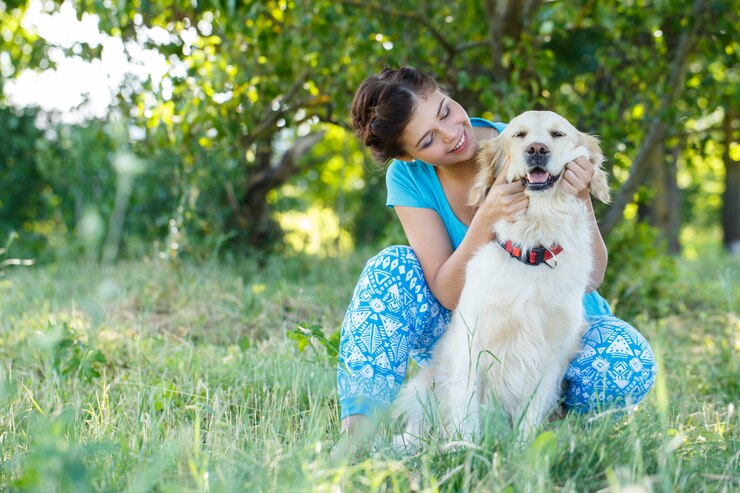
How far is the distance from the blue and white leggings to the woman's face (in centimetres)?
33

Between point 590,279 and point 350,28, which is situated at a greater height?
point 350,28

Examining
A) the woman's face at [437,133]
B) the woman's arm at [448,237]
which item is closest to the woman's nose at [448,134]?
the woman's face at [437,133]

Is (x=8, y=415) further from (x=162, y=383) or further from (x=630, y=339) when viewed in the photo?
(x=630, y=339)

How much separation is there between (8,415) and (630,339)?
1858mm

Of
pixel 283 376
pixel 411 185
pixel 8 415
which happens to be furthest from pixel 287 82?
pixel 8 415

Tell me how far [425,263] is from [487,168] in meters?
0.36

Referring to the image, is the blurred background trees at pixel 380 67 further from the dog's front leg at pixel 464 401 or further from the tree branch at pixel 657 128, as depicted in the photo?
the dog's front leg at pixel 464 401

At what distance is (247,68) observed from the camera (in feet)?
13.2

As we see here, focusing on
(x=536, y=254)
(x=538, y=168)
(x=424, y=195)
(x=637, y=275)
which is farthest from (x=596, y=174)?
(x=637, y=275)

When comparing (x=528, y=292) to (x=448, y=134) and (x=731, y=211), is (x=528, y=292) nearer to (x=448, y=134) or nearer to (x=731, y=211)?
(x=448, y=134)

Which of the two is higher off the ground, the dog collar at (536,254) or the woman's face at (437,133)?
the woman's face at (437,133)

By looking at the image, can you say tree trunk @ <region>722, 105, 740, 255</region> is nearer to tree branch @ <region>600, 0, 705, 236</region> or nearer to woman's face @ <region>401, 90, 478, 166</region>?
tree branch @ <region>600, 0, 705, 236</region>

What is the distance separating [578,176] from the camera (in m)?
2.17

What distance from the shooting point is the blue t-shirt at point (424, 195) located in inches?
97.7
